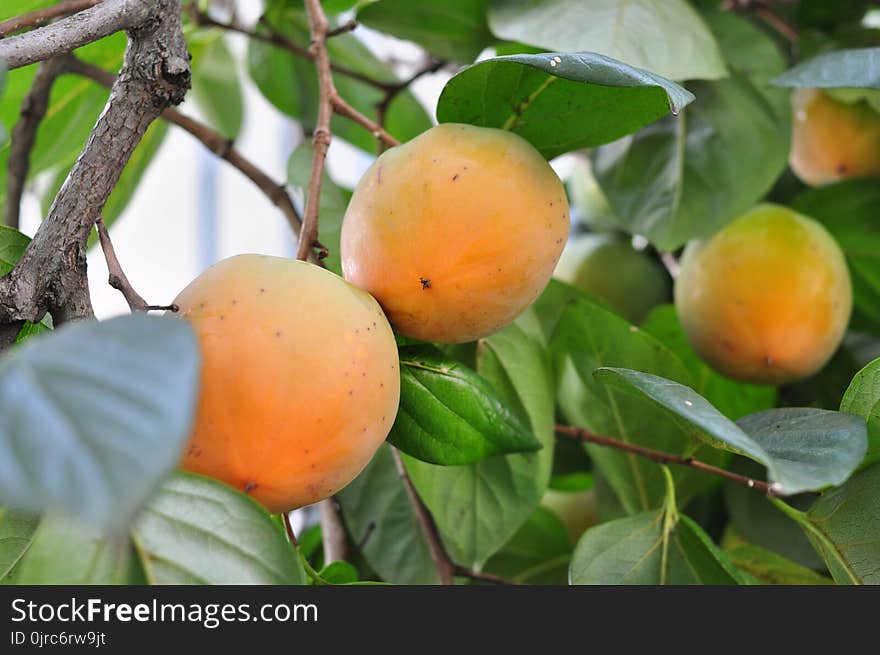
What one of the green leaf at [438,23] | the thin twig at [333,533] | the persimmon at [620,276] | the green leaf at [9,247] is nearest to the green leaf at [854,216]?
the persimmon at [620,276]

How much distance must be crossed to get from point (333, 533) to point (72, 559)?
24 centimetres

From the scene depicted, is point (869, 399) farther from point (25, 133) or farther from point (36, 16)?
point (25, 133)

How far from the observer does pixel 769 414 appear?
0.31 metres

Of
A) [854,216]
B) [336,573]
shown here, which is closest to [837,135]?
[854,216]

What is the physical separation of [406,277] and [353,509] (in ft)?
0.71

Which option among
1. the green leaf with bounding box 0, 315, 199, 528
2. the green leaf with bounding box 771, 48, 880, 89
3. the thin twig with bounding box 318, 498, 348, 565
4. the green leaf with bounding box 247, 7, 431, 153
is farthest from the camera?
the green leaf with bounding box 247, 7, 431, 153

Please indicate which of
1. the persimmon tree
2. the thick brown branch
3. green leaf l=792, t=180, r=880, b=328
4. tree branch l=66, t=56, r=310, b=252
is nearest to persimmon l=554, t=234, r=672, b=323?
the persimmon tree

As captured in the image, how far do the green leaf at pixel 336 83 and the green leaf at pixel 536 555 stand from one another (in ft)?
0.85

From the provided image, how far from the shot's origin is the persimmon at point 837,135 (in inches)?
20.6

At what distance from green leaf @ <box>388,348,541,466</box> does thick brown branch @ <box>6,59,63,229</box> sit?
0.76 ft

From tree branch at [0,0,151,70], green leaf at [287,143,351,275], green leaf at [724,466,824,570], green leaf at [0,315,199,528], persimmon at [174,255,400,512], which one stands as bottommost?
green leaf at [724,466,824,570]

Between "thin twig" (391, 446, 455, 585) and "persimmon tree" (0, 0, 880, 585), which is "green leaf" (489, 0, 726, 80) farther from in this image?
"thin twig" (391, 446, 455, 585)

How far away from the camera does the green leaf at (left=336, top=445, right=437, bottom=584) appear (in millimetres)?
451
